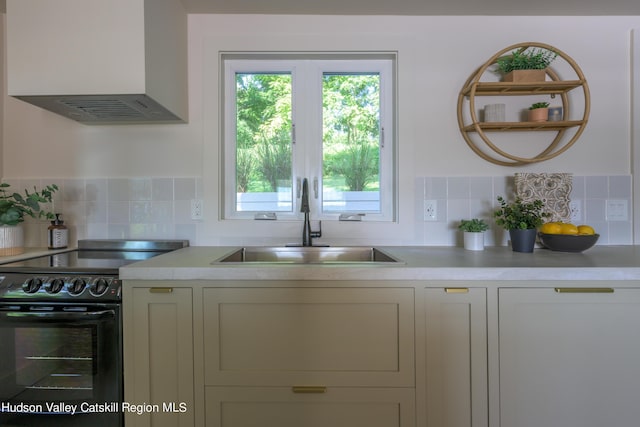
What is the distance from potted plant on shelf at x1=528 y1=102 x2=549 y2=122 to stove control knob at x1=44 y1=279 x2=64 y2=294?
2.39 meters

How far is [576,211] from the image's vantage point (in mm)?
1906

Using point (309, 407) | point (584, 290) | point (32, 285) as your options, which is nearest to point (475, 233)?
point (584, 290)

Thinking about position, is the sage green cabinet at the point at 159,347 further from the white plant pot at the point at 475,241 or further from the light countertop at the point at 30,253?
the white plant pot at the point at 475,241

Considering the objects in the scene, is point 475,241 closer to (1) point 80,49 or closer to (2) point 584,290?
(2) point 584,290

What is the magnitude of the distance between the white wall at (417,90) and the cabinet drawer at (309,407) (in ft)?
2.78

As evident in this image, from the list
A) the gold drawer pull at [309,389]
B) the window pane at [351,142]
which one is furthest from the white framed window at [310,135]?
the gold drawer pull at [309,389]

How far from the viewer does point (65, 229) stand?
1.90 meters

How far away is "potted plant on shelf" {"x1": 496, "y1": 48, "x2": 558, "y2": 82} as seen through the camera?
175 centimetres

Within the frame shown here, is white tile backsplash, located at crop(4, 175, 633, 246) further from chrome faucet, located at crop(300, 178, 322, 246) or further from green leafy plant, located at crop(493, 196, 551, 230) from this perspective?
chrome faucet, located at crop(300, 178, 322, 246)

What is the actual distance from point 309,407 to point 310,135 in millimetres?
1420

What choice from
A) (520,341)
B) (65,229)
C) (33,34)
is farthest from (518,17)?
(65,229)

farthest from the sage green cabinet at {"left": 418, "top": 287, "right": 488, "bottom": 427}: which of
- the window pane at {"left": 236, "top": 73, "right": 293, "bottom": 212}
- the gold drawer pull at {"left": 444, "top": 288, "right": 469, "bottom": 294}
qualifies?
the window pane at {"left": 236, "top": 73, "right": 293, "bottom": 212}

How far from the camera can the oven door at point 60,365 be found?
4.27 ft

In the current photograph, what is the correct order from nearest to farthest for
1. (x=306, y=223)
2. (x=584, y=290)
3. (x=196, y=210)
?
(x=584, y=290), (x=306, y=223), (x=196, y=210)
